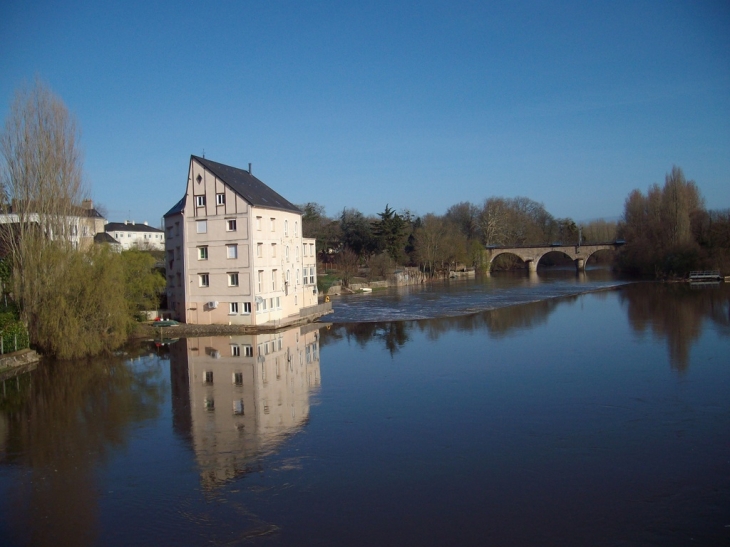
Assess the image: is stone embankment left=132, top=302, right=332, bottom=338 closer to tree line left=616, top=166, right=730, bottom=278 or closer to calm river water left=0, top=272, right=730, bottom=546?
calm river water left=0, top=272, right=730, bottom=546

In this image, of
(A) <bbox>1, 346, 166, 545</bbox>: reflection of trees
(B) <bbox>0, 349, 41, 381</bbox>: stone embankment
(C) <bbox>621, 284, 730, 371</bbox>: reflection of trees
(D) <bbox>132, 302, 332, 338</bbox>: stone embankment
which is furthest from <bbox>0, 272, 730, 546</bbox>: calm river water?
(D) <bbox>132, 302, 332, 338</bbox>: stone embankment

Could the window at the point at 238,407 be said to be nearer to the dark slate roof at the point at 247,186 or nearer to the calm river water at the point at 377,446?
the calm river water at the point at 377,446

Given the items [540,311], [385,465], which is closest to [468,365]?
[385,465]

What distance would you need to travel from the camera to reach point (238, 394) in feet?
57.7

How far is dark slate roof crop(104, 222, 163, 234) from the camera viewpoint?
8262 centimetres

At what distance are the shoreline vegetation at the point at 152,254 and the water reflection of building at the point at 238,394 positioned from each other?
438cm

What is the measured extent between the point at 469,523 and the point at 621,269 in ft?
248

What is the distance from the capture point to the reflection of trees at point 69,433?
31.3ft

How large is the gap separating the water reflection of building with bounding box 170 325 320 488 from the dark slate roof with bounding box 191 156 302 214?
777 centimetres

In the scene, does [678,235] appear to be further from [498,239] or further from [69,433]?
[69,433]

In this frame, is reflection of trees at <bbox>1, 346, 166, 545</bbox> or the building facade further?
the building facade

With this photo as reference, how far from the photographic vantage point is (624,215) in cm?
8069

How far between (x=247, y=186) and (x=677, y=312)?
26.2 m

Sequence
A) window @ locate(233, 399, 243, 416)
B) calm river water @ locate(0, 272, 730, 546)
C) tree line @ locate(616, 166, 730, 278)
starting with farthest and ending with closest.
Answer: tree line @ locate(616, 166, 730, 278) → window @ locate(233, 399, 243, 416) → calm river water @ locate(0, 272, 730, 546)
